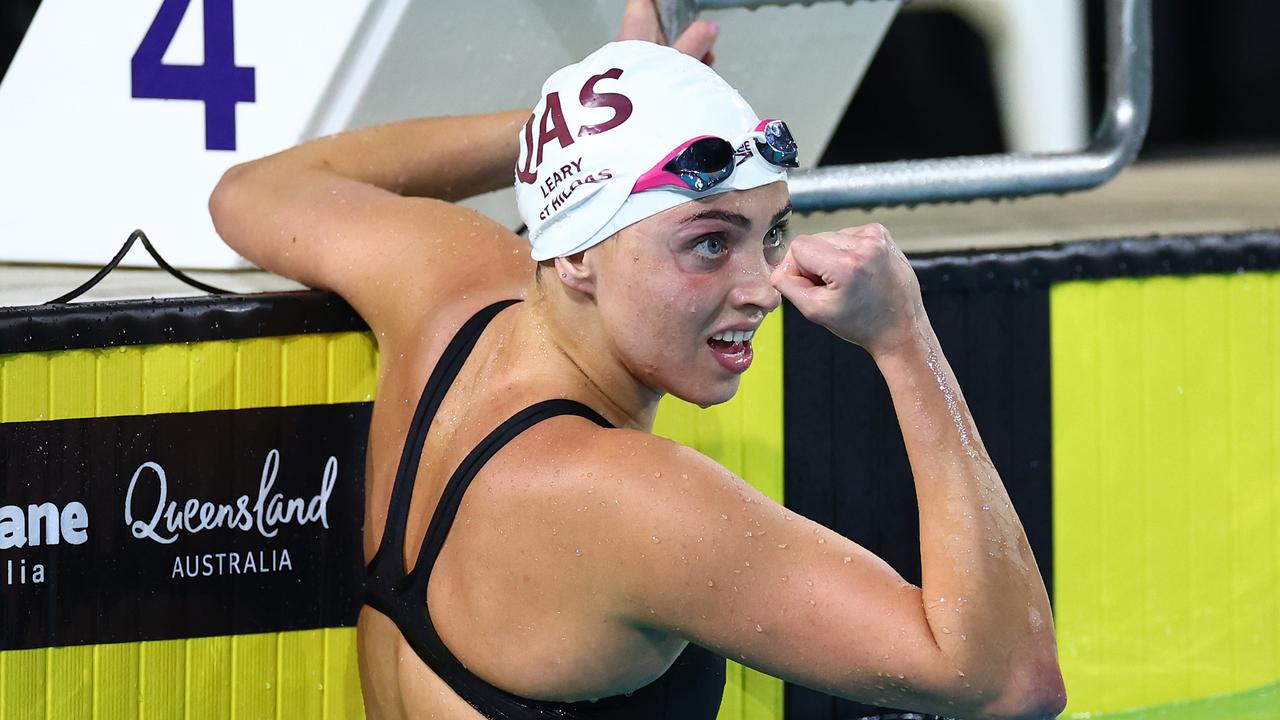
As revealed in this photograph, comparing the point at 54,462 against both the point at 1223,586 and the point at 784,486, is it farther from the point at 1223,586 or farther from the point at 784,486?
the point at 1223,586

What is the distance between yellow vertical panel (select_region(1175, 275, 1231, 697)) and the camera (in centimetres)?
212

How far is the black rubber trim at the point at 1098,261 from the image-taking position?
1.99m

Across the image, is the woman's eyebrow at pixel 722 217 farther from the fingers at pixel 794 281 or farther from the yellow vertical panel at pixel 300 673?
the yellow vertical panel at pixel 300 673

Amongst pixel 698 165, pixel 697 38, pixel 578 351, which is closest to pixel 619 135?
pixel 698 165

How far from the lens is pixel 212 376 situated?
166 centimetres

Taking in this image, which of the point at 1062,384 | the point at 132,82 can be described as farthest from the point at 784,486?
the point at 132,82

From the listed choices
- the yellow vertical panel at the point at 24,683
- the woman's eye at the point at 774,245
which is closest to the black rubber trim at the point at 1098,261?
the woman's eye at the point at 774,245

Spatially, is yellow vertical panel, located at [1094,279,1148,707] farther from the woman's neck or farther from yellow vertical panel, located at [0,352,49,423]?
yellow vertical panel, located at [0,352,49,423]

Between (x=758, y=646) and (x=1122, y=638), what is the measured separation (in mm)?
1101

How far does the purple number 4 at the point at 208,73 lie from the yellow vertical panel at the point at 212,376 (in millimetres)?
438

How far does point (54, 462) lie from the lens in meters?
1.59

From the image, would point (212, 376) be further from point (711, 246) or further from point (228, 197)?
point (711, 246)

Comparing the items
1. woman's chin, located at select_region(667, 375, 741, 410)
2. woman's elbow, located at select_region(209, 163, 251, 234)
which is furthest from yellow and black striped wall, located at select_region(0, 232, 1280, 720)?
woman's chin, located at select_region(667, 375, 741, 410)

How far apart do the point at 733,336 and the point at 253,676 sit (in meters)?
0.73
